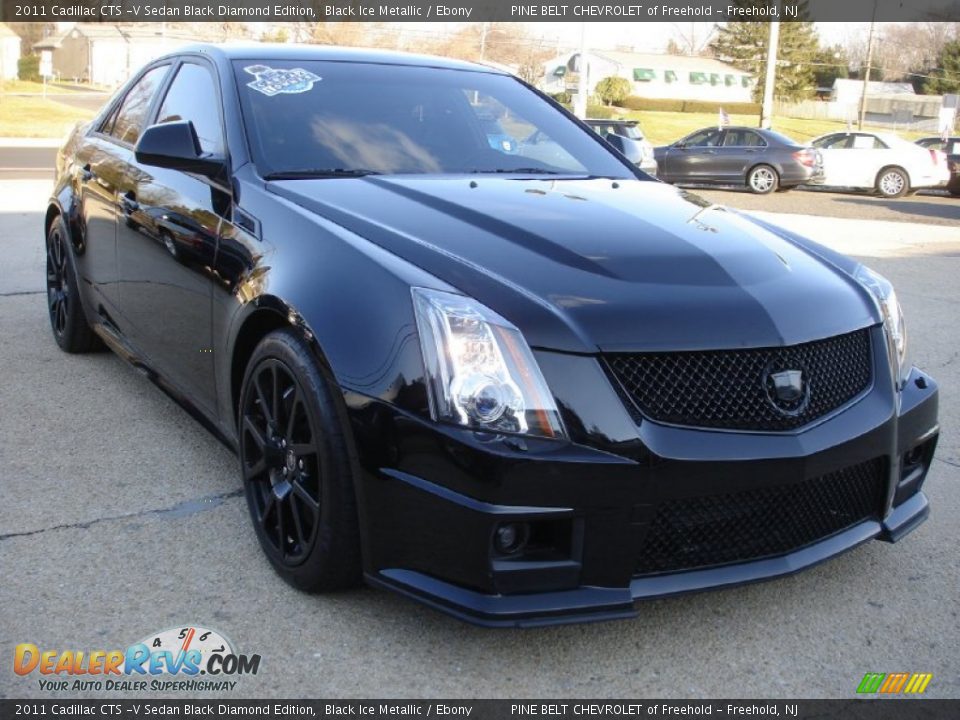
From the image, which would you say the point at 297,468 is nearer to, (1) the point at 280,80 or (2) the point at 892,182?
(1) the point at 280,80

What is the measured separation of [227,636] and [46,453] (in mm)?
1776

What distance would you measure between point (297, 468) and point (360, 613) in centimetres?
44

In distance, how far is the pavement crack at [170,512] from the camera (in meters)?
3.41

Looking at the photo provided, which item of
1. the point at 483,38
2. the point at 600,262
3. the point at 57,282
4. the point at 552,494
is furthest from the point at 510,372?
the point at 483,38

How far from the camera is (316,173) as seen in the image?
3.53m

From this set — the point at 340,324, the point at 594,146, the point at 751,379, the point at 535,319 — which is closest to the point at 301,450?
the point at 340,324

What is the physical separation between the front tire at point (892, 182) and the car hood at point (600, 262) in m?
21.0

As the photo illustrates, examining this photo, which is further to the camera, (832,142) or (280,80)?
(832,142)

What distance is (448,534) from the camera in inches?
99.0

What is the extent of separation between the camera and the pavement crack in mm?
3413

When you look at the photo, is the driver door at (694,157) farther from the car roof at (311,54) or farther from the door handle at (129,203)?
the door handle at (129,203)

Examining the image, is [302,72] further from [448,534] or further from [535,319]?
[448,534]

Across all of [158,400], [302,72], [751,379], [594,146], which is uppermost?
[302,72]

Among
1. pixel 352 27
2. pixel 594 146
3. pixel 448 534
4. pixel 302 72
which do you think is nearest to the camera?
pixel 448 534
